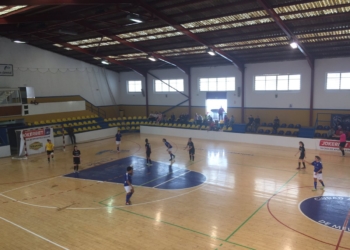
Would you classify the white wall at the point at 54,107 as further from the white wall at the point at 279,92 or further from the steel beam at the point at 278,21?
the steel beam at the point at 278,21

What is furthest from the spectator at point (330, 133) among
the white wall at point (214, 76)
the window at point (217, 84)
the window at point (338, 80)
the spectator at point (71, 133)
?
the spectator at point (71, 133)

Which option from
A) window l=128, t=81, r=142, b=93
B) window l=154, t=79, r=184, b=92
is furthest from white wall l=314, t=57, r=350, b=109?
window l=128, t=81, r=142, b=93

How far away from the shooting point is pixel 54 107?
28.3 meters

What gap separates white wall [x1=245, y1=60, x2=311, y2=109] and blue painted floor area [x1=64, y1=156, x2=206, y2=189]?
44.7 feet

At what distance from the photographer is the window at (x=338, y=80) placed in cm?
2305

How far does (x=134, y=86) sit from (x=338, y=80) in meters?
22.7

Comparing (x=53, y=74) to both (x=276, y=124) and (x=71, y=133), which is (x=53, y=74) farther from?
(x=276, y=124)

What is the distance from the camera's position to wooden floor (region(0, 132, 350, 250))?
28.5ft

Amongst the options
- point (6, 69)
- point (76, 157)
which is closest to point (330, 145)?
point (76, 157)

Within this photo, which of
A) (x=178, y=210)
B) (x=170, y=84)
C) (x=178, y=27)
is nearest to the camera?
(x=178, y=210)

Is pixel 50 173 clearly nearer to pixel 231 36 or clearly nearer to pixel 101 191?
pixel 101 191

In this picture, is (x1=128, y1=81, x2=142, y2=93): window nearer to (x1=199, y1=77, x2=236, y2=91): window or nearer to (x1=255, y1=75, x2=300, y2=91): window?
(x1=199, y1=77, x2=236, y2=91): window

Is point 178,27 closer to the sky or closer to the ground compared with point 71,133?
closer to the sky

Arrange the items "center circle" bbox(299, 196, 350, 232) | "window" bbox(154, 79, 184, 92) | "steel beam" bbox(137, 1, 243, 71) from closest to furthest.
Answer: "center circle" bbox(299, 196, 350, 232) < "steel beam" bbox(137, 1, 243, 71) < "window" bbox(154, 79, 184, 92)
